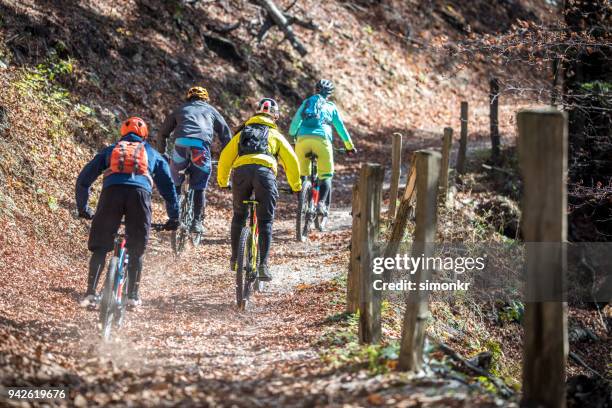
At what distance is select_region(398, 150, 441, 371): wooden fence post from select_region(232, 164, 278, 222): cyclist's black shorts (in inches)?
128

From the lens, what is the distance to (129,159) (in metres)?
7.60

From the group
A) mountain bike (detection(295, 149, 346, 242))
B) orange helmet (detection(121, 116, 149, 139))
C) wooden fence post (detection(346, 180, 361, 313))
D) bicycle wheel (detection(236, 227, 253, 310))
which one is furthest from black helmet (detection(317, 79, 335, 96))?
orange helmet (detection(121, 116, 149, 139))

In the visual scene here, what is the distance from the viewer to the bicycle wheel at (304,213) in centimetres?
1280

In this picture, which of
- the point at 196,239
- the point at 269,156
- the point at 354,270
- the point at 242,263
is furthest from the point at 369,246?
the point at 196,239

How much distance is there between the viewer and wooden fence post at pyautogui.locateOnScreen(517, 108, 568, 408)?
4.94 metres

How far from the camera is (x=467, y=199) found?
15.6m

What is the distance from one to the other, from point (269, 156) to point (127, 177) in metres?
2.00

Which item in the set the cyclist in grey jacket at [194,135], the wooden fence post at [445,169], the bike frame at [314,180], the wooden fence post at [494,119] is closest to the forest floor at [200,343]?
the cyclist in grey jacket at [194,135]

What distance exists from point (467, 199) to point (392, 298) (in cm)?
648

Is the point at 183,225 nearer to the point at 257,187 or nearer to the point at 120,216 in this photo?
the point at 257,187

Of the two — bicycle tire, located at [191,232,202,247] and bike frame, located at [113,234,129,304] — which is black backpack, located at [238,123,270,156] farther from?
bicycle tire, located at [191,232,202,247]

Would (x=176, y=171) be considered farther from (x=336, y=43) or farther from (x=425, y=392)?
(x=336, y=43)

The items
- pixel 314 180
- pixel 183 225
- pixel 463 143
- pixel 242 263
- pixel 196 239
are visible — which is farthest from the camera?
pixel 463 143

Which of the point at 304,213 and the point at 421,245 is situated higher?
the point at 304,213
